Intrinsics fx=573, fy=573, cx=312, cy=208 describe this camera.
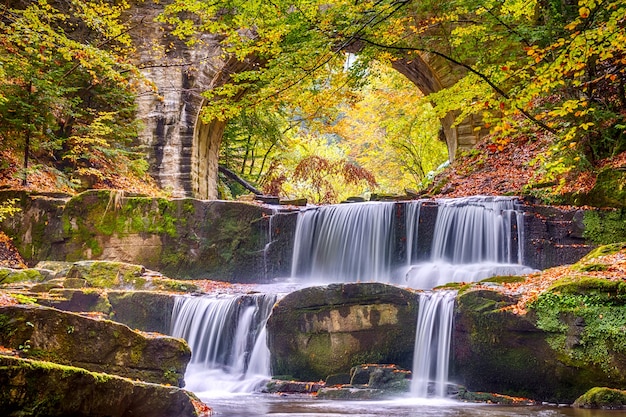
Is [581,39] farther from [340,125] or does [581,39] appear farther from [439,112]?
[340,125]

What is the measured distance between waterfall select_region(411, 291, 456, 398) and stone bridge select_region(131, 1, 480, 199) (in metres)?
9.66

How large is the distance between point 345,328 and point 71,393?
4174mm

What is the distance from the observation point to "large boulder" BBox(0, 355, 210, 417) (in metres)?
3.33

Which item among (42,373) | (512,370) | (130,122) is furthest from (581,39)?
(130,122)

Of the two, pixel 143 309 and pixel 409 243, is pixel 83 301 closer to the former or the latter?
pixel 143 309

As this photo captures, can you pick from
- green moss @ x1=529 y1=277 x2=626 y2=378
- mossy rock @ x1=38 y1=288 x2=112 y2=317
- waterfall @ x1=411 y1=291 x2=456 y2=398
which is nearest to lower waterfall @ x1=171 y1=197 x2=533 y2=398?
waterfall @ x1=411 y1=291 x2=456 y2=398

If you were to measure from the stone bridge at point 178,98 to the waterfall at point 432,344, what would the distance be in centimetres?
966

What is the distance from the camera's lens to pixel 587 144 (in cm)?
1059

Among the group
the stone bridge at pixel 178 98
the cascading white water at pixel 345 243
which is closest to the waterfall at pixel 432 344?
the cascading white water at pixel 345 243

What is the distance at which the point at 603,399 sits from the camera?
18.2 ft

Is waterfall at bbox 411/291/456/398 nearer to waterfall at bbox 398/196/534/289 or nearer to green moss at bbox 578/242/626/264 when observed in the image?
green moss at bbox 578/242/626/264

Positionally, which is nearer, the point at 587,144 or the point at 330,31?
the point at 330,31

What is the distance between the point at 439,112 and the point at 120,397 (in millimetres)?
5802

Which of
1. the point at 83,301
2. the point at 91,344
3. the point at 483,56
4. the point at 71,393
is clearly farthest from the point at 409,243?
the point at 71,393
